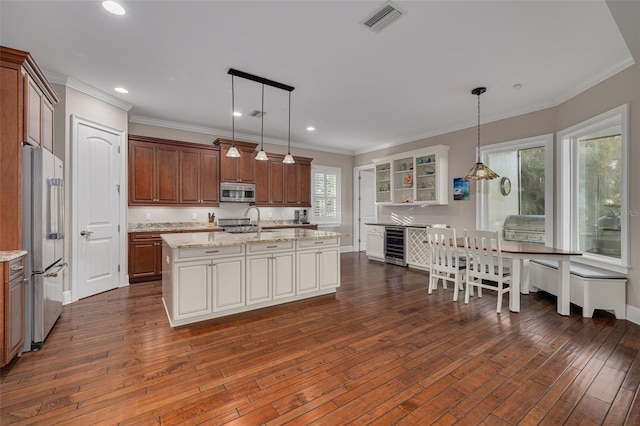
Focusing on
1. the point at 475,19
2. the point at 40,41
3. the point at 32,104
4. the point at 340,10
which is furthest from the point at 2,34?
the point at 475,19

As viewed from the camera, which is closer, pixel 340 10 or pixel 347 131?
pixel 340 10

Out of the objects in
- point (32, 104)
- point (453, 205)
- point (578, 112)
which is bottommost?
point (453, 205)

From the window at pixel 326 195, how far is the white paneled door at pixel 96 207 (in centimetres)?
436

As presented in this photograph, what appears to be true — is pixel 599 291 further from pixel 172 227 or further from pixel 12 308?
pixel 172 227

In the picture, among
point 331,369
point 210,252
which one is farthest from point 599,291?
point 210,252

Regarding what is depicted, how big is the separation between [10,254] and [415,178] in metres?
6.05

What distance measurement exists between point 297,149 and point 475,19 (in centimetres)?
518

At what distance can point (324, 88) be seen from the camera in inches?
157

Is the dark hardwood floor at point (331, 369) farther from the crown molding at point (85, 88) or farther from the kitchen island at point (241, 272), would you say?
the crown molding at point (85, 88)

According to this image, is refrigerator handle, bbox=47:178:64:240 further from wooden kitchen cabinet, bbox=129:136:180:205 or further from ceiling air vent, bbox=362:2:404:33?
ceiling air vent, bbox=362:2:404:33

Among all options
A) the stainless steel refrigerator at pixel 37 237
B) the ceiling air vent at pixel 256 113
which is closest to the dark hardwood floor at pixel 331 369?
the stainless steel refrigerator at pixel 37 237

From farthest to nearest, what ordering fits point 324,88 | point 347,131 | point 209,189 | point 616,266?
point 347,131 < point 209,189 < point 324,88 < point 616,266

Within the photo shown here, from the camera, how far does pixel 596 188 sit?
3885mm

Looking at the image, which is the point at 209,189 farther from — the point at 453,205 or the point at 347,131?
the point at 453,205
